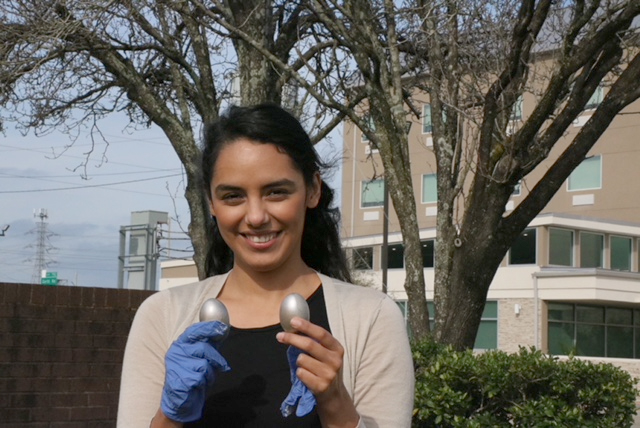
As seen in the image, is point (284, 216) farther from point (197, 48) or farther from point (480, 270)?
point (197, 48)

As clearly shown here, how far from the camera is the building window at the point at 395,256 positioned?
41.8 meters

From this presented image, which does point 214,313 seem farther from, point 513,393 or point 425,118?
point 425,118

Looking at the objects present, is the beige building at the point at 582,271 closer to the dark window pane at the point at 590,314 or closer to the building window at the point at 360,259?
the dark window pane at the point at 590,314

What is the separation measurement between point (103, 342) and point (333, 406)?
7852 mm

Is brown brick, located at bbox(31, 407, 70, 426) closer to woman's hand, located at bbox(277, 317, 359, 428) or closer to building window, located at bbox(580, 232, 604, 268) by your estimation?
woman's hand, located at bbox(277, 317, 359, 428)

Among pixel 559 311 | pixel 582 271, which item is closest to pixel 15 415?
pixel 582 271

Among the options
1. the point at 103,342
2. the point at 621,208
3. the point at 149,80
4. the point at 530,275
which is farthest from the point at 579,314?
the point at 103,342

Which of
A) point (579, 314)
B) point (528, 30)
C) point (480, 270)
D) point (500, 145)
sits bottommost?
point (579, 314)

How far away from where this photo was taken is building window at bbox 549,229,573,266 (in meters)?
36.4

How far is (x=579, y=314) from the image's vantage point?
Answer: 36625 mm

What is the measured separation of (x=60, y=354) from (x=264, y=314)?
733 centimetres

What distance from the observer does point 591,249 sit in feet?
123

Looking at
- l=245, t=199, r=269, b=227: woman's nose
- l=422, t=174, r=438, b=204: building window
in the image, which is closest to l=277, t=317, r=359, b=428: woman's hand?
l=245, t=199, r=269, b=227: woman's nose

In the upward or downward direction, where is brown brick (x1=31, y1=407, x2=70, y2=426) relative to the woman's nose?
downward
